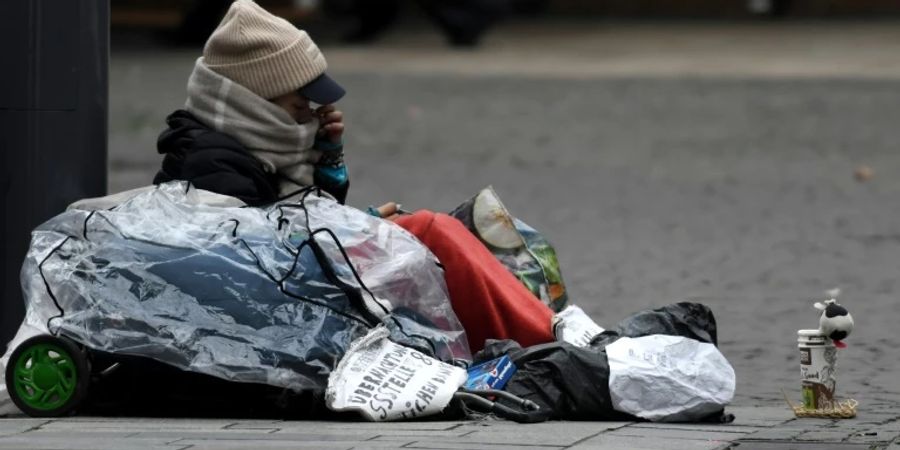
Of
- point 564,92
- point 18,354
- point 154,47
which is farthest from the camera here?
point 154,47

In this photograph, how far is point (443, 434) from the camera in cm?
462

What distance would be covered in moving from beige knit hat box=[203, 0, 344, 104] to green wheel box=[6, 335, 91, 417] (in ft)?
3.31

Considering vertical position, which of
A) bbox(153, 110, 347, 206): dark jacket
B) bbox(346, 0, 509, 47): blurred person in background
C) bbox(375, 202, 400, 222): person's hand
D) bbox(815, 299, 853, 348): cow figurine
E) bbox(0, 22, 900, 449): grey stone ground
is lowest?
bbox(346, 0, 509, 47): blurred person in background

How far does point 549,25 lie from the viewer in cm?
2206

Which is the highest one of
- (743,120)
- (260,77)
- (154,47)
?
(260,77)

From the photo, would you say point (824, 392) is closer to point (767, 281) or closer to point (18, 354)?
point (18, 354)

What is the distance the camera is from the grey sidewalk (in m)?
4.41

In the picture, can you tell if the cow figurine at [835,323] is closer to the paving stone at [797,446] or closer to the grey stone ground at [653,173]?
the grey stone ground at [653,173]

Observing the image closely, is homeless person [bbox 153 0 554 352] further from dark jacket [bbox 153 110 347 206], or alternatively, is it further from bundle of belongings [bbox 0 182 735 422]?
bundle of belongings [bbox 0 182 735 422]

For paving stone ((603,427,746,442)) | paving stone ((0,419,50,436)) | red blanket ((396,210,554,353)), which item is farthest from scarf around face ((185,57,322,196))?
paving stone ((603,427,746,442))

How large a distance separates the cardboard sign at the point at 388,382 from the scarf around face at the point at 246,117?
2.52 ft

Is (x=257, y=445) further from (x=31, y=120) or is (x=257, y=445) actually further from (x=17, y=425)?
(x=31, y=120)

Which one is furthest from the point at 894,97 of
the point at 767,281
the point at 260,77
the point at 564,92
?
the point at 260,77

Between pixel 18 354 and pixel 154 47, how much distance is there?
614 inches
